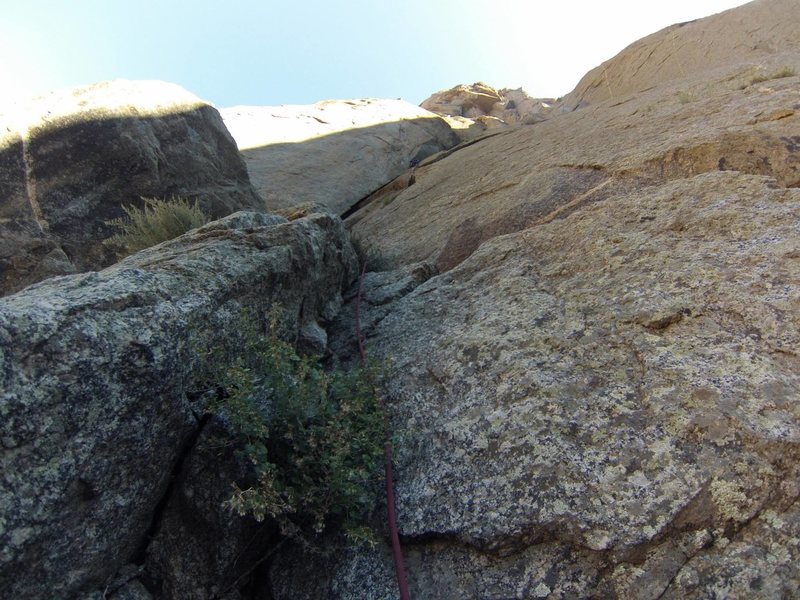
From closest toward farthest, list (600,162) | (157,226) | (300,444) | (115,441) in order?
(115,441), (300,444), (600,162), (157,226)

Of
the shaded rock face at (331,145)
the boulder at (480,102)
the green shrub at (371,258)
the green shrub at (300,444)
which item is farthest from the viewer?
the boulder at (480,102)

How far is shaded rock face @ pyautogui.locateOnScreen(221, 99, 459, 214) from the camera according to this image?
9.85 meters

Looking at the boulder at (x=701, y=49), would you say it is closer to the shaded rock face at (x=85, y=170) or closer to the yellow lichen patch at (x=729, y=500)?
the shaded rock face at (x=85, y=170)

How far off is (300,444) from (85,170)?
14.7 feet

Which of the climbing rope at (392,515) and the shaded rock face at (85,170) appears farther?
the shaded rock face at (85,170)

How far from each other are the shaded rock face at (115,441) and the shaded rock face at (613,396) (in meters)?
0.41

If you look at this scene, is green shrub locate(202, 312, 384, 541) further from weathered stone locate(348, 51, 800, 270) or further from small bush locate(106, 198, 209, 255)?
small bush locate(106, 198, 209, 255)

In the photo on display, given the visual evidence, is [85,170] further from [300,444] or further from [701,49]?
[701,49]

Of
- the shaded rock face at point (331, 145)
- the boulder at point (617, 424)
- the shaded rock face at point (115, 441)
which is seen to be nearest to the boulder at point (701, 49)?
the shaded rock face at point (331, 145)

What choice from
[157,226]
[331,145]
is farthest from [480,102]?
[157,226]

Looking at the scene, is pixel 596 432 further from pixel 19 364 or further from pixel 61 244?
pixel 61 244

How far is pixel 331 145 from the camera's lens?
11.5m

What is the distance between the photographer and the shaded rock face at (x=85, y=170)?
5180 mm

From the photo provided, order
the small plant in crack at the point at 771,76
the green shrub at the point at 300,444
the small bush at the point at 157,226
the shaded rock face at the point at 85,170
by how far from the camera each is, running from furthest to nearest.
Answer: the small plant in crack at the point at 771,76, the shaded rock face at the point at 85,170, the small bush at the point at 157,226, the green shrub at the point at 300,444
